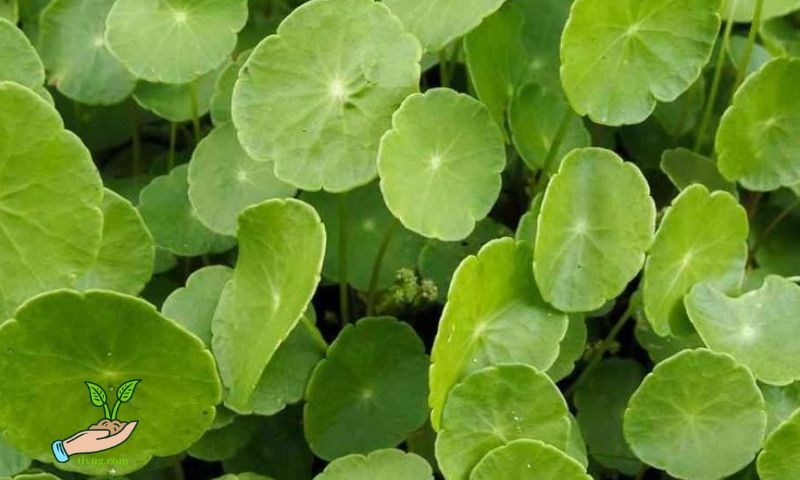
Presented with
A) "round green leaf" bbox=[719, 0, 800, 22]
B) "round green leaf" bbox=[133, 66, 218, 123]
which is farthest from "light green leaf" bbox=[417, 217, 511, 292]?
"round green leaf" bbox=[719, 0, 800, 22]

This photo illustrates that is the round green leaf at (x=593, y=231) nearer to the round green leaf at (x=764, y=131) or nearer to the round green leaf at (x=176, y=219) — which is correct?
the round green leaf at (x=764, y=131)

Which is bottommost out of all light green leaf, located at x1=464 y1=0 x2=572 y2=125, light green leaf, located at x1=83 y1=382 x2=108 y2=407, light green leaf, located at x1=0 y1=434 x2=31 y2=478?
light green leaf, located at x1=0 y1=434 x2=31 y2=478

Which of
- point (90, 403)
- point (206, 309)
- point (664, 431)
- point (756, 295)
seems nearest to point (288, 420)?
point (206, 309)

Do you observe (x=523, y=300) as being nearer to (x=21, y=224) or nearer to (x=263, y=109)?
(x=263, y=109)

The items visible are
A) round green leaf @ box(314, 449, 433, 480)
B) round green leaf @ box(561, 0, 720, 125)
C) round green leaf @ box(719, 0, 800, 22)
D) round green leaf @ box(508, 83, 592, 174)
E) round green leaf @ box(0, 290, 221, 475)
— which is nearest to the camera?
round green leaf @ box(0, 290, 221, 475)

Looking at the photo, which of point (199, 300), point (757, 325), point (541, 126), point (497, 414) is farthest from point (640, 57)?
point (199, 300)

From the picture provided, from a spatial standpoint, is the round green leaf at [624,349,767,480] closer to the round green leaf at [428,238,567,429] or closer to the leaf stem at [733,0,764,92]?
the round green leaf at [428,238,567,429]
